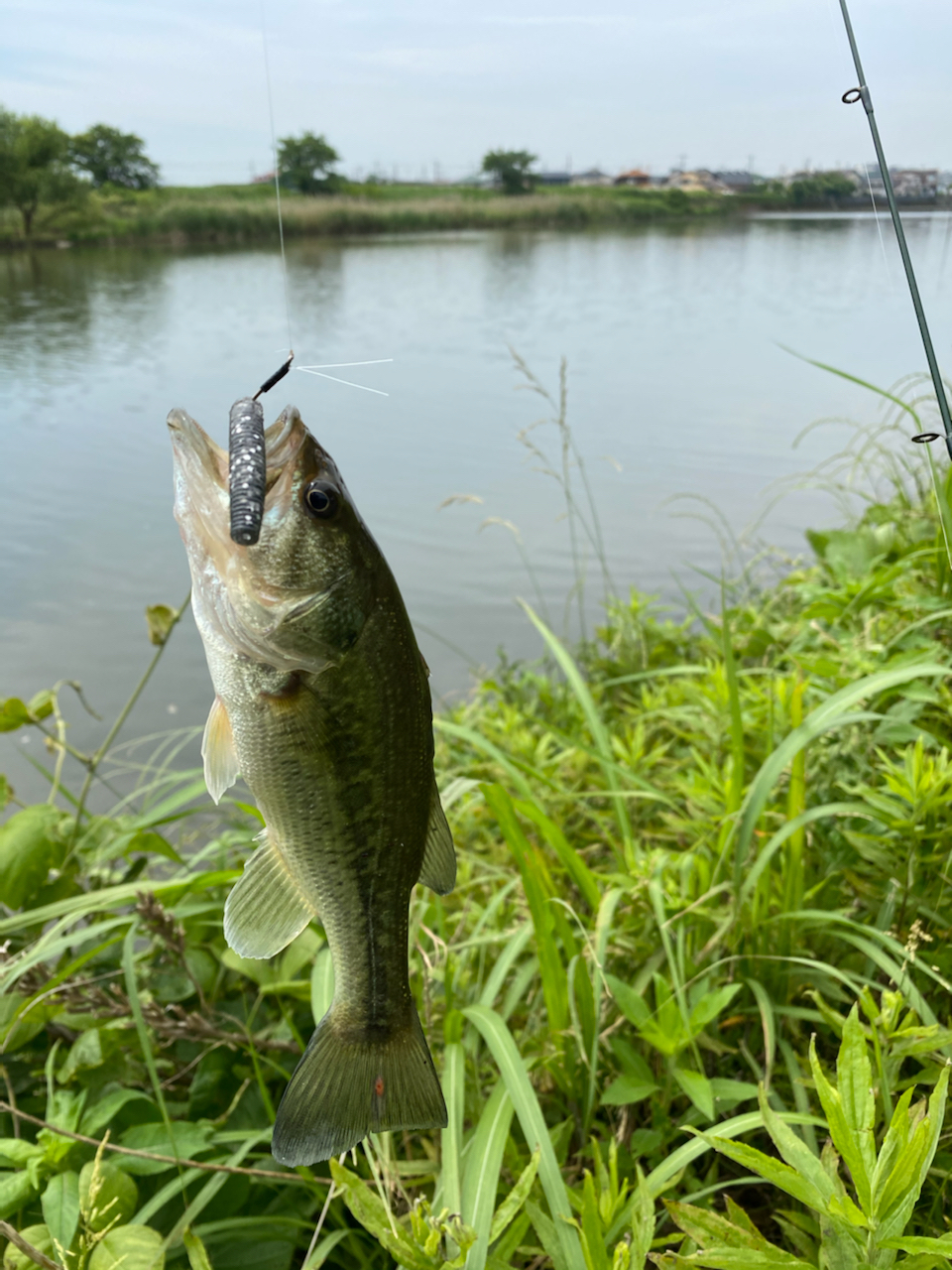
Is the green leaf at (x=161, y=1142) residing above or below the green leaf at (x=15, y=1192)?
below

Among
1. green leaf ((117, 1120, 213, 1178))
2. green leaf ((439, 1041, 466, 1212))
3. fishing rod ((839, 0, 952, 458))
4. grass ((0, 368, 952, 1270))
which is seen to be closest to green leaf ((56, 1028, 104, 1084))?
grass ((0, 368, 952, 1270))

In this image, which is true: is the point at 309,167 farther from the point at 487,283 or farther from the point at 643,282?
the point at 643,282

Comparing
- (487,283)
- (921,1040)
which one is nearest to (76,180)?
(487,283)

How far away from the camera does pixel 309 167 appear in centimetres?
257

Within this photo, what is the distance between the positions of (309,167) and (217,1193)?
8.77 feet

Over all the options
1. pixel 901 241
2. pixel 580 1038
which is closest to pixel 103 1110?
pixel 580 1038

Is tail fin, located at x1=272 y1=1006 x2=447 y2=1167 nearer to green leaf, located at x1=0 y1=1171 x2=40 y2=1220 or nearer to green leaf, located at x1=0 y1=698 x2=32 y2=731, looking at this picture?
green leaf, located at x1=0 y1=1171 x2=40 y2=1220

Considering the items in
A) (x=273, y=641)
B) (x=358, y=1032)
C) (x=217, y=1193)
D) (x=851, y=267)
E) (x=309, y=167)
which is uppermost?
(x=851, y=267)

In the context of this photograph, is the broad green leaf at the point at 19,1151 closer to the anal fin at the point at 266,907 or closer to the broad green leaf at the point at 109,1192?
the broad green leaf at the point at 109,1192

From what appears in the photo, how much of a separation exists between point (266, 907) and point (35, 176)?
18.5 m

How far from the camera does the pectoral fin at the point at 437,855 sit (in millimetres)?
Answer: 1042

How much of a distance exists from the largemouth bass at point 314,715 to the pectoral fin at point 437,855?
2 centimetres

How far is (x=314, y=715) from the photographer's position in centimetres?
99

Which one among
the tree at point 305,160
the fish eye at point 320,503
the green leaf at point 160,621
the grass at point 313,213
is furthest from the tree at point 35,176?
the fish eye at point 320,503
